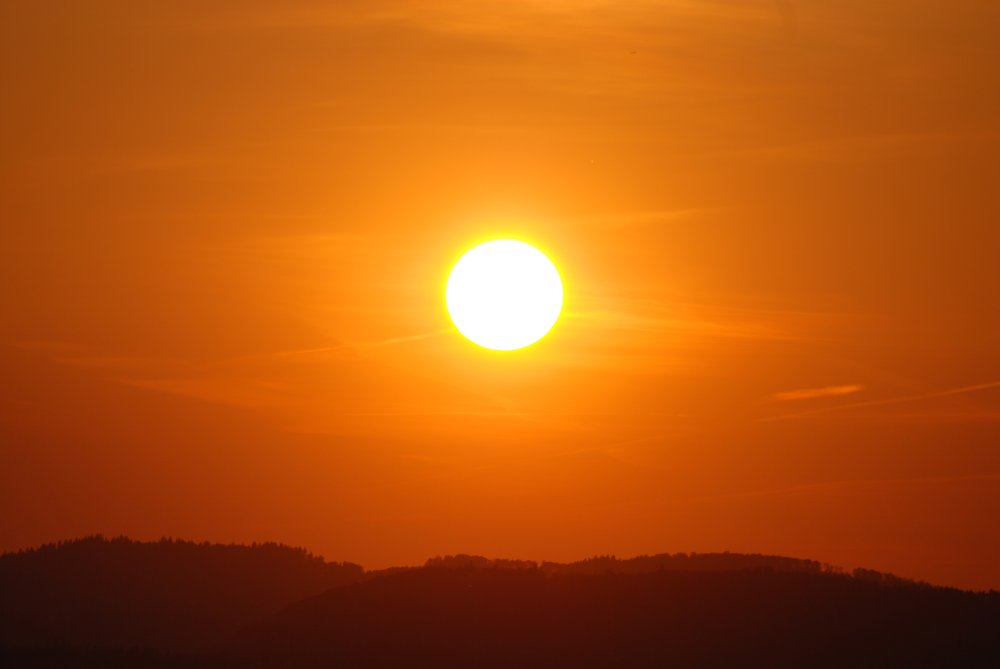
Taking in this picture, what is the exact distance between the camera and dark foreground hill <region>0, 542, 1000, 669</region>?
77438 mm

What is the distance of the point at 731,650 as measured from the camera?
263 feet

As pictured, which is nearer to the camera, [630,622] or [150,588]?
[630,622]

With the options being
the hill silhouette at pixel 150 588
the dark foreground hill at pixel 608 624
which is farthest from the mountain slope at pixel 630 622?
the hill silhouette at pixel 150 588

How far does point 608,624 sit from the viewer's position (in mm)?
86375

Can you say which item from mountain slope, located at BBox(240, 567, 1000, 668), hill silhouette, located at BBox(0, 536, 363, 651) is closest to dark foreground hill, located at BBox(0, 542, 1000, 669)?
mountain slope, located at BBox(240, 567, 1000, 668)

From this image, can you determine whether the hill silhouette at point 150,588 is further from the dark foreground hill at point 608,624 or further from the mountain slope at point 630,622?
the mountain slope at point 630,622

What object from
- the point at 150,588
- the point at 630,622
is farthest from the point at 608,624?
the point at 150,588

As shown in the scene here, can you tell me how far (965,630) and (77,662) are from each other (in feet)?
145

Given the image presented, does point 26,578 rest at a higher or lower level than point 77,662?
higher

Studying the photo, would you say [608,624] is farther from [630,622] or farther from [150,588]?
[150,588]

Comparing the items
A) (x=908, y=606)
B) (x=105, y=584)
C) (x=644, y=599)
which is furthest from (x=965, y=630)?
(x=105, y=584)

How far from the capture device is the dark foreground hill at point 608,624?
77438 mm

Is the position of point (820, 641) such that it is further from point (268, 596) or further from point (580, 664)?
point (268, 596)

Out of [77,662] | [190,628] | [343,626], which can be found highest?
[190,628]
